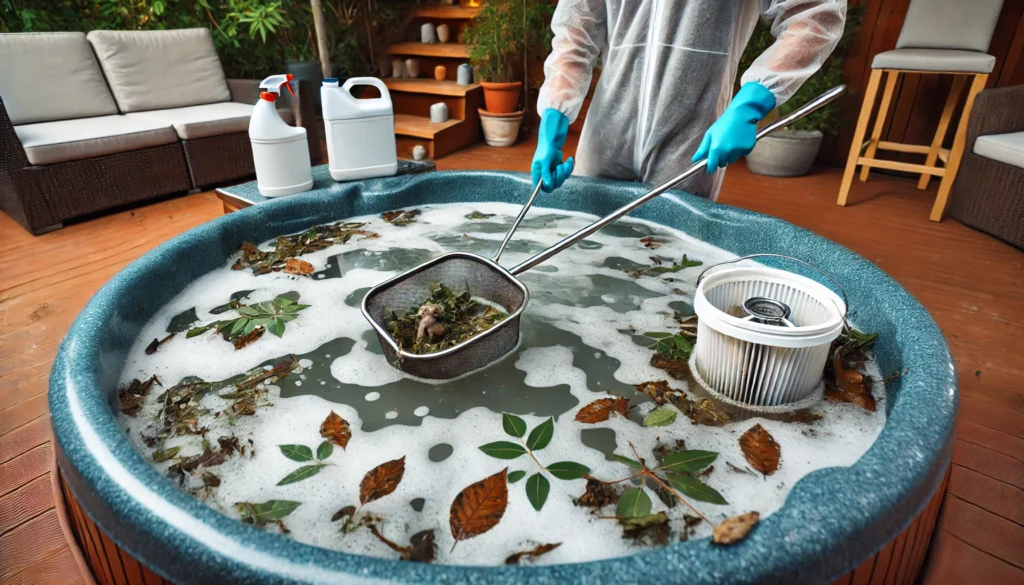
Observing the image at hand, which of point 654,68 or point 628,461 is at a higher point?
point 654,68

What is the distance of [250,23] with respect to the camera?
15.3 ft

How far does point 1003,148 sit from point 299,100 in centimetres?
407

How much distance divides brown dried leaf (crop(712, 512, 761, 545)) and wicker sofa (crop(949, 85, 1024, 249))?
289 centimetres

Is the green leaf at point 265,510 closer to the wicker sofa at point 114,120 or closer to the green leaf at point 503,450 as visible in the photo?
the green leaf at point 503,450

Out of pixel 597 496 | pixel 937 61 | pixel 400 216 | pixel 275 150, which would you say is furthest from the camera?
pixel 937 61

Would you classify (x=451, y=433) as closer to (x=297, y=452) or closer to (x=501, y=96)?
(x=297, y=452)

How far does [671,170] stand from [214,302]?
164 cm

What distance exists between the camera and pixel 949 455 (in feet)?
3.26

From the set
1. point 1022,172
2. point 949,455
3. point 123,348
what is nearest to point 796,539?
point 949,455

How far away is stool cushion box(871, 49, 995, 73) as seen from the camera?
2910 millimetres

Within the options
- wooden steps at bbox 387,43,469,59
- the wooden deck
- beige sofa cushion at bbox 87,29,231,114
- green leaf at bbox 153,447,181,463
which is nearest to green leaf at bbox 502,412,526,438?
green leaf at bbox 153,447,181,463

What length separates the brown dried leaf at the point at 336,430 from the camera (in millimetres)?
1146

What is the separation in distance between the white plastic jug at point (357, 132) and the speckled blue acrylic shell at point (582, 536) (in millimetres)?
1021

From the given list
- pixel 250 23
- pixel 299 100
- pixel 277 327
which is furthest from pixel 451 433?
pixel 250 23
